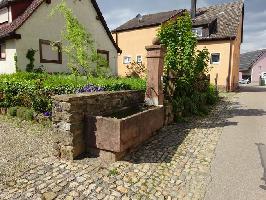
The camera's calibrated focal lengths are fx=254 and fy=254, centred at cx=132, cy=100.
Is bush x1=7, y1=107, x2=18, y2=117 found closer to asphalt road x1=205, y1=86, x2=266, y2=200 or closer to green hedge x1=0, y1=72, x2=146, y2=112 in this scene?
green hedge x1=0, y1=72, x2=146, y2=112

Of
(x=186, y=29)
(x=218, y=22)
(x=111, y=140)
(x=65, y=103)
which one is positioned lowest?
(x=111, y=140)

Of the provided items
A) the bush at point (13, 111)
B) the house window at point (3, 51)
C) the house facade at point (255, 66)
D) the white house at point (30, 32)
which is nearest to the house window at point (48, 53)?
the white house at point (30, 32)

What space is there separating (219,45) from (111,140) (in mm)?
22043

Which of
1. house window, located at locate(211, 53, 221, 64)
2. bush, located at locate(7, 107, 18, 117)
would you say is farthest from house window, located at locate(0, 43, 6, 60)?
house window, located at locate(211, 53, 221, 64)

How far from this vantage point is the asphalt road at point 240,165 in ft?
15.1

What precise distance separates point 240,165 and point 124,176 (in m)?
2.74

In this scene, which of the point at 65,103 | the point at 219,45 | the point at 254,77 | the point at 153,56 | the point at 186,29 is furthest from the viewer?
the point at 254,77

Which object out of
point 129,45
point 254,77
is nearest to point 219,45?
point 129,45

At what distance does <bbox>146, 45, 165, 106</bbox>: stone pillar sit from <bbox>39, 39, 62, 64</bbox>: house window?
937cm

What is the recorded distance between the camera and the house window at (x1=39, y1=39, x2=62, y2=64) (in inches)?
645

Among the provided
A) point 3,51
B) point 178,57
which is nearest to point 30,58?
point 3,51

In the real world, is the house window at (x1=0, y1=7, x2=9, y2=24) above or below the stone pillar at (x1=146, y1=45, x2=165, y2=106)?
above

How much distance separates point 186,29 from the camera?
33.7ft

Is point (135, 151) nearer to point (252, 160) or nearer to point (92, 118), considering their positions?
point (92, 118)
